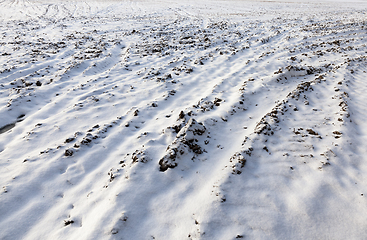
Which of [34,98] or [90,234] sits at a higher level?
[34,98]

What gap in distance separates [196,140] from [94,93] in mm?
3683

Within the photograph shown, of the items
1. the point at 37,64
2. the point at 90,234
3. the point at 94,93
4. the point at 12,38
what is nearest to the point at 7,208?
the point at 90,234

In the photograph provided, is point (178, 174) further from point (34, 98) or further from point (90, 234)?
point (34, 98)

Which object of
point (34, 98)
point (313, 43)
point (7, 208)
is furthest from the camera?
point (313, 43)

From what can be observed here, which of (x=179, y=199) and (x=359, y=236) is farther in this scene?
(x=179, y=199)

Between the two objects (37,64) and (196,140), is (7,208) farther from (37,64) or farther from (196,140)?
(37,64)

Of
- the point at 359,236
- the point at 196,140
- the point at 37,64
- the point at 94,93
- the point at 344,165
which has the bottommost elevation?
the point at 359,236

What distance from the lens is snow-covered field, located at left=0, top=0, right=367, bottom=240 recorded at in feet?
8.25

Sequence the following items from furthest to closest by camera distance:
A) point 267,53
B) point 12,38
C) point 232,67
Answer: point 12,38, point 267,53, point 232,67

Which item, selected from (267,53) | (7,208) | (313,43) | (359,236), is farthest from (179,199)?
(313,43)

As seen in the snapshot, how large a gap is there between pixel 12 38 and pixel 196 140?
14037 mm

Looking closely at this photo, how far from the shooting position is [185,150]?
11.3 ft

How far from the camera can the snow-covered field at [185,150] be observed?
8.25ft

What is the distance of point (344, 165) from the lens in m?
3.14
